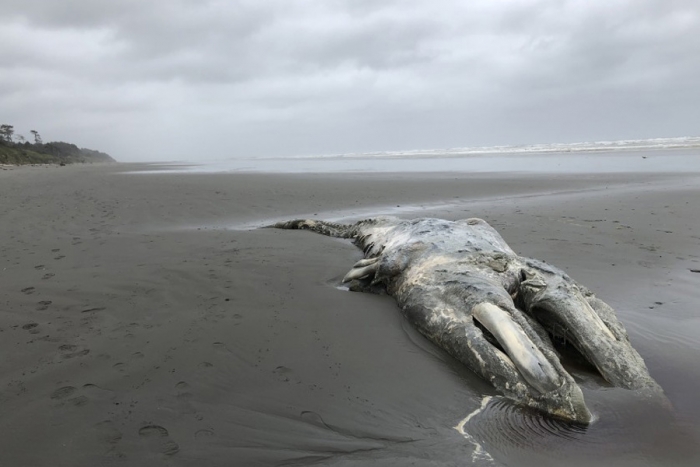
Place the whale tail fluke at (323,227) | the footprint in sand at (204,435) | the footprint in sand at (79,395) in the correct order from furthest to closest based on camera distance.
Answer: the whale tail fluke at (323,227)
the footprint in sand at (79,395)
the footprint in sand at (204,435)

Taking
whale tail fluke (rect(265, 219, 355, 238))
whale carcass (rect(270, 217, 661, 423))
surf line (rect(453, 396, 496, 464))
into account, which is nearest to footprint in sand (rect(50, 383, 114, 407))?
surf line (rect(453, 396, 496, 464))

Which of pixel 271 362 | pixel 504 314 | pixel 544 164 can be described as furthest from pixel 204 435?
pixel 544 164

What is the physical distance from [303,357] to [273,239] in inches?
182

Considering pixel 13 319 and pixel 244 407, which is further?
pixel 13 319

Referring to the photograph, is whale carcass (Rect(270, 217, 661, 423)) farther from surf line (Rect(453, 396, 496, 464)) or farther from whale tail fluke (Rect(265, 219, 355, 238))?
whale tail fluke (Rect(265, 219, 355, 238))

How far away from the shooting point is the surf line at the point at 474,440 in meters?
2.36

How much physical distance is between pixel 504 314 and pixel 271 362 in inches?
73.6

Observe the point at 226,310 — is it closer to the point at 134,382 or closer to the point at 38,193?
the point at 134,382

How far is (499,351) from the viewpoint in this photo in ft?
10.3

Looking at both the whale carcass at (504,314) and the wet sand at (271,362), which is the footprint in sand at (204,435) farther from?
the whale carcass at (504,314)

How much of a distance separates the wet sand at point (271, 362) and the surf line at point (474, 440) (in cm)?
2

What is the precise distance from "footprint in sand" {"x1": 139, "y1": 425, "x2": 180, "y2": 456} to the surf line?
166 centimetres

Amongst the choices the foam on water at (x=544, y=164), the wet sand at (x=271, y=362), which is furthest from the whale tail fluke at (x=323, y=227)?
the foam on water at (x=544, y=164)

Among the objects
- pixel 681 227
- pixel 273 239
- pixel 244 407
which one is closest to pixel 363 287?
pixel 244 407
